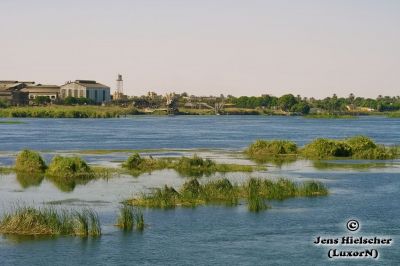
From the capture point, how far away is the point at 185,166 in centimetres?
6062

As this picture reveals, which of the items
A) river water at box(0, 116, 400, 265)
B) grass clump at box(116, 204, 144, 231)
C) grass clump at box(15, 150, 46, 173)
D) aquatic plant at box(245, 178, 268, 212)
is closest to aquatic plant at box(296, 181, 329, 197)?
river water at box(0, 116, 400, 265)

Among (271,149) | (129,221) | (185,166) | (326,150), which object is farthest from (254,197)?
(271,149)

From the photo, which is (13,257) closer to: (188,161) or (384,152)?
(188,161)

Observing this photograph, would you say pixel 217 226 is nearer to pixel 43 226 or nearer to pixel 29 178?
pixel 43 226

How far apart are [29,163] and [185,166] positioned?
12.6m

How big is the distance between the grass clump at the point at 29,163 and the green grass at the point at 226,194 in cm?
1404

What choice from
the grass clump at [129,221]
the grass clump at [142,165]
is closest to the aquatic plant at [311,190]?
Result: the grass clump at [129,221]

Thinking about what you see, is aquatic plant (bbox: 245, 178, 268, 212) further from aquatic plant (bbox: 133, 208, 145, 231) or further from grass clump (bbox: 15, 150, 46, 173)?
grass clump (bbox: 15, 150, 46, 173)

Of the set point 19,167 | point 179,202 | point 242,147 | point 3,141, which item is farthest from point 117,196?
point 3,141

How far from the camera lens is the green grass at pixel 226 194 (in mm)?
42013

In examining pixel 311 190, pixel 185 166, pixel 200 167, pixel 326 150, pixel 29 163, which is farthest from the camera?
pixel 326 150

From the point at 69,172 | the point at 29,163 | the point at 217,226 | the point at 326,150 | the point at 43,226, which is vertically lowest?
the point at 217,226

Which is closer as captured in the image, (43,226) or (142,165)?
(43,226)

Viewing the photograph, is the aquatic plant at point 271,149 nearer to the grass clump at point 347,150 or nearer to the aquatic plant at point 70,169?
the grass clump at point 347,150
